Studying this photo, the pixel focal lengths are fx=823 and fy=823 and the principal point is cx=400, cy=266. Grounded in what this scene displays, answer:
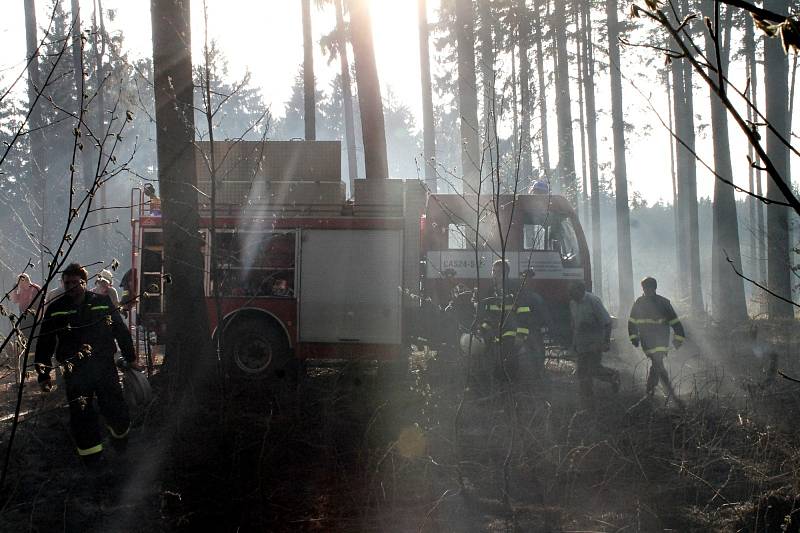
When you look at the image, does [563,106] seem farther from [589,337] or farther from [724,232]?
[589,337]

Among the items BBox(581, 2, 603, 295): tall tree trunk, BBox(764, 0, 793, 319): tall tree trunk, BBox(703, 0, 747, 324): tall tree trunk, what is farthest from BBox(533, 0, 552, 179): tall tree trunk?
BBox(764, 0, 793, 319): tall tree trunk

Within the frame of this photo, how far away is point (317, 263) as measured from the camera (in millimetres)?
11820

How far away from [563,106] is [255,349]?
18.6 m

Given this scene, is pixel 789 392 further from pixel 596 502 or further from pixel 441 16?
pixel 441 16

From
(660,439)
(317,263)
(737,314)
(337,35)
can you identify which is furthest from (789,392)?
(337,35)

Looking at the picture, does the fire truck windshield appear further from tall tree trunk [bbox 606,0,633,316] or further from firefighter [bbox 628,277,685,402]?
tall tree trunk [bbox 606,0,633,316]

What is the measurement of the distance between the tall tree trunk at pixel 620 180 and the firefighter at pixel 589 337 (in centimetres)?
1488

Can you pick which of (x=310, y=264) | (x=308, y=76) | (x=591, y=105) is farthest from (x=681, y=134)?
(x=310, y=264)

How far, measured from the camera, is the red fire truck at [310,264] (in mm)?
11656

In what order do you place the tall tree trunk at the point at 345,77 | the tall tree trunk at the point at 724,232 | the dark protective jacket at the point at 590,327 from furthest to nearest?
the tall tree trunk at the point at 345,77 → the tall tree trunk at the point at 724,232 → the dark protective jacket at the point at 590,327

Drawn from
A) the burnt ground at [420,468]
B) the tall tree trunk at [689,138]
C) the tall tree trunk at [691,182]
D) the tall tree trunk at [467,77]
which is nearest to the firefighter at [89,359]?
the burnt ground at [420,468]

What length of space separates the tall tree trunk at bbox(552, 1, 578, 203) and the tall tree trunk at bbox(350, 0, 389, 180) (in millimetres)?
11040

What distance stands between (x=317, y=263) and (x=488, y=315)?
9.61 ft

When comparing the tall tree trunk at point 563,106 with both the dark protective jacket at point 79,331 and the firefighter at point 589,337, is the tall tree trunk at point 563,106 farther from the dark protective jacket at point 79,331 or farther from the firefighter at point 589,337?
the dark protective jacket at point 79,331
